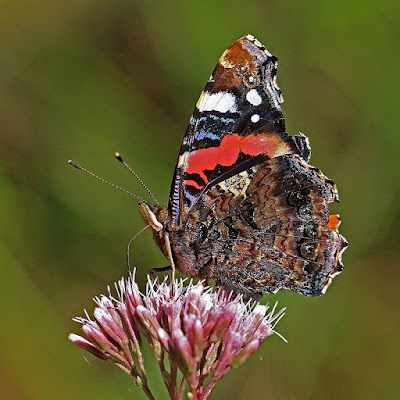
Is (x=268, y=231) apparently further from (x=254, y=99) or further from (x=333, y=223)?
(x=254, y=99)

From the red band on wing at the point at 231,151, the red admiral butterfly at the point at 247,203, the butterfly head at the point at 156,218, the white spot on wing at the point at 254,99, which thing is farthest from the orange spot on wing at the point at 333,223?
the butterfly head at the point at 156,218

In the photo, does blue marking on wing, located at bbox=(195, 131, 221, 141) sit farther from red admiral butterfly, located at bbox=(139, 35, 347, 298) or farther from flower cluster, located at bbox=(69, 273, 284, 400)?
flower cluster, located at bbox=(69, 273, 284, 400)

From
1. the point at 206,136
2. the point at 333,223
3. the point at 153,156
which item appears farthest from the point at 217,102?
the point at 153,156

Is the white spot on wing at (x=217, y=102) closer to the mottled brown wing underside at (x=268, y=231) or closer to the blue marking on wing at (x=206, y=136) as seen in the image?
the blue marking on wing at (x=206, y=136)

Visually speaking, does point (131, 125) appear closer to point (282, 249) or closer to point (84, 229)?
point (84, 229)

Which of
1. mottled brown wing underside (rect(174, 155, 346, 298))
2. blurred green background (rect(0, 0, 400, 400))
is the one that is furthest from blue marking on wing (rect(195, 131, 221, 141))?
blurred green background (rect(0, 0, 400, 400))
